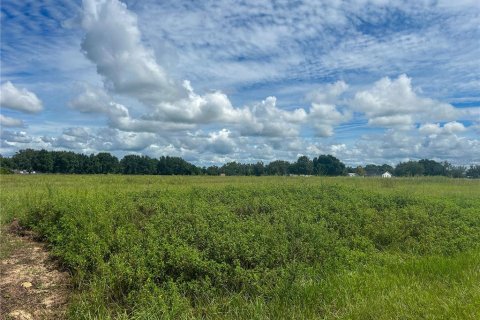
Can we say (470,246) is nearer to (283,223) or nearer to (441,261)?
(441,261)

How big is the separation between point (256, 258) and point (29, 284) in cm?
415

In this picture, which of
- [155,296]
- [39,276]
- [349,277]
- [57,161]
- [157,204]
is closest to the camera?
[155,296]

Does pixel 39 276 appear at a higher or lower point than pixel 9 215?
lower

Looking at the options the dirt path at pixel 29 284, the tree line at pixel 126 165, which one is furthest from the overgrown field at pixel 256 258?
the tree line at pixel 126 165

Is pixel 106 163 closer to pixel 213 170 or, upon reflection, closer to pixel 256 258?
pixel 213 170

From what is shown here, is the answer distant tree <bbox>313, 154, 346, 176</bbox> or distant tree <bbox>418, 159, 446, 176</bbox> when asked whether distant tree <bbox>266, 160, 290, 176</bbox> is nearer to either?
distant tree <bbox>313, 154, 346, 176</bbox>

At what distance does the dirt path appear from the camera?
563 cm

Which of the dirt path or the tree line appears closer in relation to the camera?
the dirt path

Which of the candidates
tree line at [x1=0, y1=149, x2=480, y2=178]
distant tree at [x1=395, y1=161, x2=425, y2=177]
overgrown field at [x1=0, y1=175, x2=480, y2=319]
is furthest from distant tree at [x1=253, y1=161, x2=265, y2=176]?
overgrown field at [x1=0, y1=175, x2=480, y2=319]

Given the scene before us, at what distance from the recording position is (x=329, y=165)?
87.6 m

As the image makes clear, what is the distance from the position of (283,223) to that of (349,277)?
Answer: 9.09ft

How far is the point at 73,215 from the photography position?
29.2 feet

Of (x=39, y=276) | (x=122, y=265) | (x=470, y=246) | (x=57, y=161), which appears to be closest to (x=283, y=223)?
(x=122, y=265)

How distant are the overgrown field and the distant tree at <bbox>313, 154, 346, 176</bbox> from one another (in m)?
76.2
